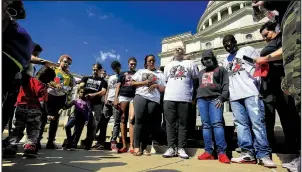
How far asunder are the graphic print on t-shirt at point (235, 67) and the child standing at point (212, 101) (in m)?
0.07

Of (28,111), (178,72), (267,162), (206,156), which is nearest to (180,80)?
(178,72)

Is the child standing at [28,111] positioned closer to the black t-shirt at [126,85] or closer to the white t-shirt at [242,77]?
the black t-shirt at [126,85]

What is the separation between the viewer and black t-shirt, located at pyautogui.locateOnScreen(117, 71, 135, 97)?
4.30 metres

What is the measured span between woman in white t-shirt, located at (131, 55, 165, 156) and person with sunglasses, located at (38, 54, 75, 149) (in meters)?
1.32

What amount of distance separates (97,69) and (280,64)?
11.2ft

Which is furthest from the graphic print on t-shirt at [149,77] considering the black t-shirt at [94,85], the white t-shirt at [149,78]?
the black t-shirt at [94,85]

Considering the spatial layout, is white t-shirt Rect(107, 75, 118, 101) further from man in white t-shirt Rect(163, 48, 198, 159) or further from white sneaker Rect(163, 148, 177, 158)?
white sneaker Rect(163, 148, 177, 158)

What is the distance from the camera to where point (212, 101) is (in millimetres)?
3197

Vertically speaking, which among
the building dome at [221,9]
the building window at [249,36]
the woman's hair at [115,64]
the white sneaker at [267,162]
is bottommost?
the white sneaker at [267,162]

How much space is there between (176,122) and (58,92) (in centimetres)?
219

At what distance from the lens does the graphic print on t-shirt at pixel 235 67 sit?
3166 mm

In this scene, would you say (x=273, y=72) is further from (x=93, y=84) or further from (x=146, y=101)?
(x=93, y=84)

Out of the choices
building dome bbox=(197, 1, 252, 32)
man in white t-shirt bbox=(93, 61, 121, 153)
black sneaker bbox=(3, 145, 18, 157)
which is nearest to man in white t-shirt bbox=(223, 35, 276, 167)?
man in white t-shirt bbox=(93, 61, 121, 153)

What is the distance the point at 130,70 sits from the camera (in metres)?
4.62
